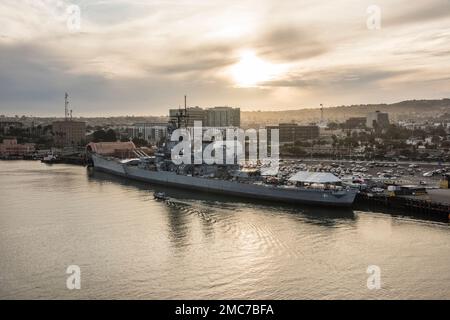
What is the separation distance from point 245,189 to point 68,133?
89.3 feet

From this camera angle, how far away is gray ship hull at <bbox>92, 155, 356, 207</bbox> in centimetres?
987

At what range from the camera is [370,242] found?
276 inches

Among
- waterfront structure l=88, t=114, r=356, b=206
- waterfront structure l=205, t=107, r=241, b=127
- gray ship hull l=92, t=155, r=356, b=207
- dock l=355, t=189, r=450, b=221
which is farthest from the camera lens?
waterfront structure l=205, t=107, r=241, b=127

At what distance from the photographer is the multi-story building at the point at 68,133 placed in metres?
35.1

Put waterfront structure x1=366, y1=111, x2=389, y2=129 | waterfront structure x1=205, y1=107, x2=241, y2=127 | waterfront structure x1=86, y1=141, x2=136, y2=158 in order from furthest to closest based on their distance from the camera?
waterfront structure x1=205, y1=107, x2=241, y2=127 → waterfront structure x1=366, y1=111, x2=389, y2=129 → waterfront structure x1=86, y1=141, x2=136, y2=158

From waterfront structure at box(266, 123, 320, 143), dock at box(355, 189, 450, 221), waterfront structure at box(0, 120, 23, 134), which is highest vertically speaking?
waterfront structure at box(0, 120, 23, 134)

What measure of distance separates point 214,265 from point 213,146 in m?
9.59

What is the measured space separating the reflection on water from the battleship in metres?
0.30

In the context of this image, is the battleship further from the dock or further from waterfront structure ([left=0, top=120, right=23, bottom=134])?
waterfront structure ([left=0, top=120, right=23, bottom=134])

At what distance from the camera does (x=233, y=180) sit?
40.3 ft
